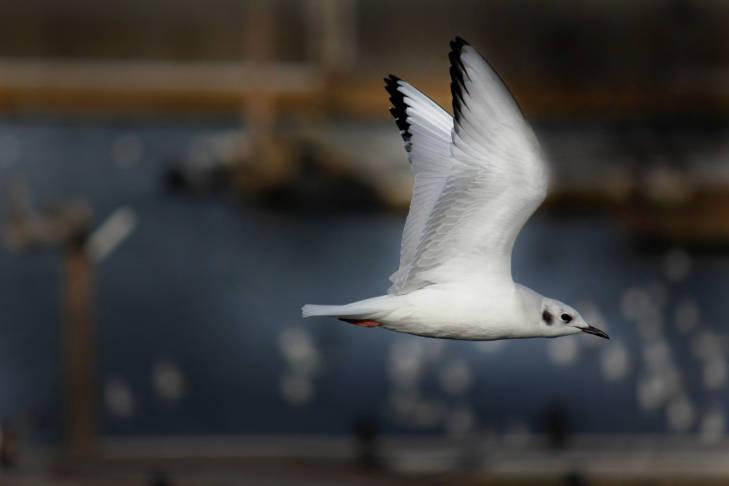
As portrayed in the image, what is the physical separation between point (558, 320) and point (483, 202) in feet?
0.81

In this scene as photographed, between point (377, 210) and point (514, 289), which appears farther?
point (377, 210)

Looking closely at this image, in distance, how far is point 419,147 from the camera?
9.87ft

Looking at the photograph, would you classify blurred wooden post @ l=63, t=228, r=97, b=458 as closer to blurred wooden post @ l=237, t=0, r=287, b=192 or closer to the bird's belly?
blurred wooden post @ l=237, t=0, r=287, b=192

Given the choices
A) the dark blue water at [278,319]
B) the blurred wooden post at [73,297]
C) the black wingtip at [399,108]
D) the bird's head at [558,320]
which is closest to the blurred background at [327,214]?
the dark blue water at [278,319]

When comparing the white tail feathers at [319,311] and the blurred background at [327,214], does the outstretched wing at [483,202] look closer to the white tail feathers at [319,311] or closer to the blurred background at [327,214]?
the white tail feathers at [319,311]

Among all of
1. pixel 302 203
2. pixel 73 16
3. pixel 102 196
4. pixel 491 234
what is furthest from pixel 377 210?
pixel 491 234

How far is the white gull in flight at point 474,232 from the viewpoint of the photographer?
278 cm

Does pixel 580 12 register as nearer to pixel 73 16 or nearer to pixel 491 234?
pixel 73 16

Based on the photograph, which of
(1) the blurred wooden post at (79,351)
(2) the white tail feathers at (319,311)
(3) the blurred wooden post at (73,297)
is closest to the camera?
(2) the white tail feathers at (319,311)

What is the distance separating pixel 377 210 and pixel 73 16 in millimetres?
3780

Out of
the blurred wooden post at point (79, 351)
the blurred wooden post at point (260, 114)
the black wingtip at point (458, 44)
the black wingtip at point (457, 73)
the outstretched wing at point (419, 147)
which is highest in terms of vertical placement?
the blurred wooden post at point (260, 114)

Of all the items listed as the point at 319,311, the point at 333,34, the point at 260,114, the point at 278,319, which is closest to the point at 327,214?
the point at 278,319

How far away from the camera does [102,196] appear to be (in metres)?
15.9

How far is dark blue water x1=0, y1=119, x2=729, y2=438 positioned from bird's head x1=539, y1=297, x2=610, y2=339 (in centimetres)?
1191
